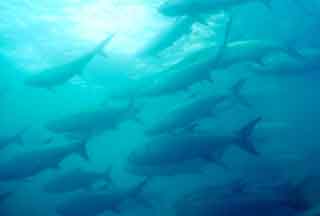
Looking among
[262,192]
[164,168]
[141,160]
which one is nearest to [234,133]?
[262,192]

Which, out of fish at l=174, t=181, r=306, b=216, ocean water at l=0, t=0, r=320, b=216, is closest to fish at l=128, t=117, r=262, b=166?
ocean water at l=0, t=0, r=320, b=216

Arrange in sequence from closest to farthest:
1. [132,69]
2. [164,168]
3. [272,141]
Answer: [164,168], [272,141], [132,69]

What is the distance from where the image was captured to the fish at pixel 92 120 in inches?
307

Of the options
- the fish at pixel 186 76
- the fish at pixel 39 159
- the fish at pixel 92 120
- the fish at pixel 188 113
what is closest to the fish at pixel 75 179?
the fish at pixel 39 159

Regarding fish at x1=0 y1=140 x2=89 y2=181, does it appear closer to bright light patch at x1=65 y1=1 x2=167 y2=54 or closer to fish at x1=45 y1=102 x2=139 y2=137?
fish at x1=45 y1=102 x2=139 y2=137

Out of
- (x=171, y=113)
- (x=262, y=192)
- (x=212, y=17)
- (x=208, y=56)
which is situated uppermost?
(x=212, y=17)

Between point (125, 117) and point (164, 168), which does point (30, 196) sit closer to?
point (164, 168)

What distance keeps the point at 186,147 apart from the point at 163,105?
9132mm

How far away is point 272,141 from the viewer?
44.4ft

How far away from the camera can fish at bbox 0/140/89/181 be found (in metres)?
8.16

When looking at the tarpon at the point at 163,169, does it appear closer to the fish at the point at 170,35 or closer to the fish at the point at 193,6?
the fish at the point at 170,35

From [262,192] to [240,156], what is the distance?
6.63 m

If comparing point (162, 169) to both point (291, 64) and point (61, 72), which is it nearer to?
point (61, 72)

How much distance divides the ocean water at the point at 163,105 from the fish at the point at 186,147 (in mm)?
23
